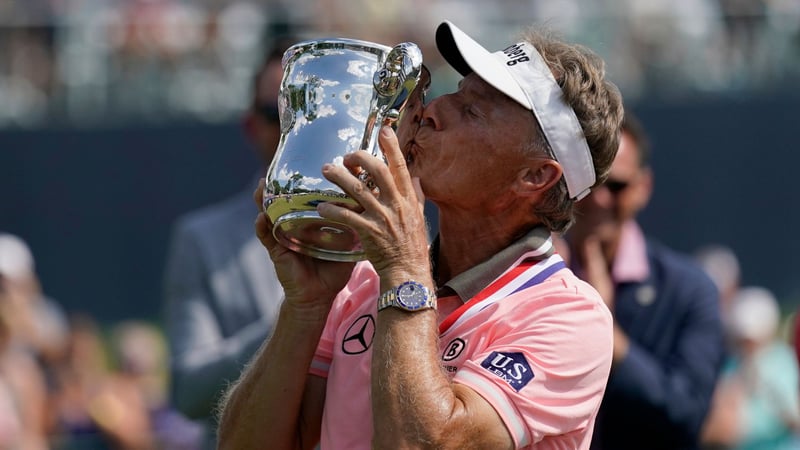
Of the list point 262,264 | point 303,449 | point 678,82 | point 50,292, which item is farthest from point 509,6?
point 303,449

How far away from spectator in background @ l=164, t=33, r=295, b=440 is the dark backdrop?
5.03 metres

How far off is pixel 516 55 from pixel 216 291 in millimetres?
1863

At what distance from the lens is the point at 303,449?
2.71 meters

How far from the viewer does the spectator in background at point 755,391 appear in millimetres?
6234

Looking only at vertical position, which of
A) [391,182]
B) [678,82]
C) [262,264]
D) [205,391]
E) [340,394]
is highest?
[391,182]

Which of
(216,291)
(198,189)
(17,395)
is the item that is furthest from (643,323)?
(198,189)

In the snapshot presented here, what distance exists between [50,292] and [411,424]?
7.48 metres

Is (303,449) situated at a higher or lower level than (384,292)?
lower

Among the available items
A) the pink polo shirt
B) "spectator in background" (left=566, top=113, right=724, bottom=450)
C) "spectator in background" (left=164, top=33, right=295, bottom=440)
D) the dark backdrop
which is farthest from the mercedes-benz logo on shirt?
the dark backdrop

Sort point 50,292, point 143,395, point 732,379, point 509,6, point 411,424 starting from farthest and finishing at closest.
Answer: point 509,6 → point 50,292 → point 143,395 → point 732,379 → point 411,424

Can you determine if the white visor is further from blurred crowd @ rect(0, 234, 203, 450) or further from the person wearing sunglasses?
blurred crowd @ rect(0, 234, 203, 450)

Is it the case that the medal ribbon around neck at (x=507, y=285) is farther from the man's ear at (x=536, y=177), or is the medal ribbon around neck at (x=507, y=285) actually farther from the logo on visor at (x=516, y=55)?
the logo on visor at (x=516, y=55)

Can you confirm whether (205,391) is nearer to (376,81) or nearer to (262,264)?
(262,264)

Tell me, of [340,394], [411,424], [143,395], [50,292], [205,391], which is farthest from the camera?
[50,292]
